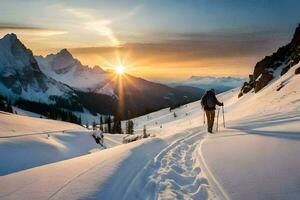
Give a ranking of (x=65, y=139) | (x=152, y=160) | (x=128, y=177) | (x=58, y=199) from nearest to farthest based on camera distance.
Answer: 1. (x=58, y=199)
2. (x=128, y=177)
3. (x=152, y=160)
4. (x=65, y=139)

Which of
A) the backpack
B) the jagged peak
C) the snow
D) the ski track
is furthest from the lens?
the jagged peak

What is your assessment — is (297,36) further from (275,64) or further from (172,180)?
(172,180)

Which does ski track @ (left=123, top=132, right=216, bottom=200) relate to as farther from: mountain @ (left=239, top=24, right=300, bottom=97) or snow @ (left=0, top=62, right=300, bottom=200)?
mountain @ (left=239, top=24, right=300, bottom=97)

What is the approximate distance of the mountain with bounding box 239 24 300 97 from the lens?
4417 inches

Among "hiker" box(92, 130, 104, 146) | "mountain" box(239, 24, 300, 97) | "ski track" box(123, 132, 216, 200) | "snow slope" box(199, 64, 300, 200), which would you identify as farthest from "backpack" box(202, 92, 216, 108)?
"mountain" box(239, 24, 300, 97)

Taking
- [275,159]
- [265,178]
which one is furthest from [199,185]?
[275,159]

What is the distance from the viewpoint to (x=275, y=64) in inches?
4813

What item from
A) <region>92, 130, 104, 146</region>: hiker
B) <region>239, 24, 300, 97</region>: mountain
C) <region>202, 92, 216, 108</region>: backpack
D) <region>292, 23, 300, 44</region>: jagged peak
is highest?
<region>292, 23, 300, 44</region>: jagged peak

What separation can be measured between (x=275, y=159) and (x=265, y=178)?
1.83 metres

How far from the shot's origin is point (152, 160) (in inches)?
484

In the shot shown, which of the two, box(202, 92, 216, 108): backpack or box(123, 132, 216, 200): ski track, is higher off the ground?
box(202, 92, 216, 108): backpack

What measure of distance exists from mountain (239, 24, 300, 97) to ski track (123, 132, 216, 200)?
315 ft

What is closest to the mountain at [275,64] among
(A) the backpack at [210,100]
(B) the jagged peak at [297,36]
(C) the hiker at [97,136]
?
(B) the jagged peak at [297,36]

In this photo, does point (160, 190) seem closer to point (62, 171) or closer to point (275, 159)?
point (62, 171)
